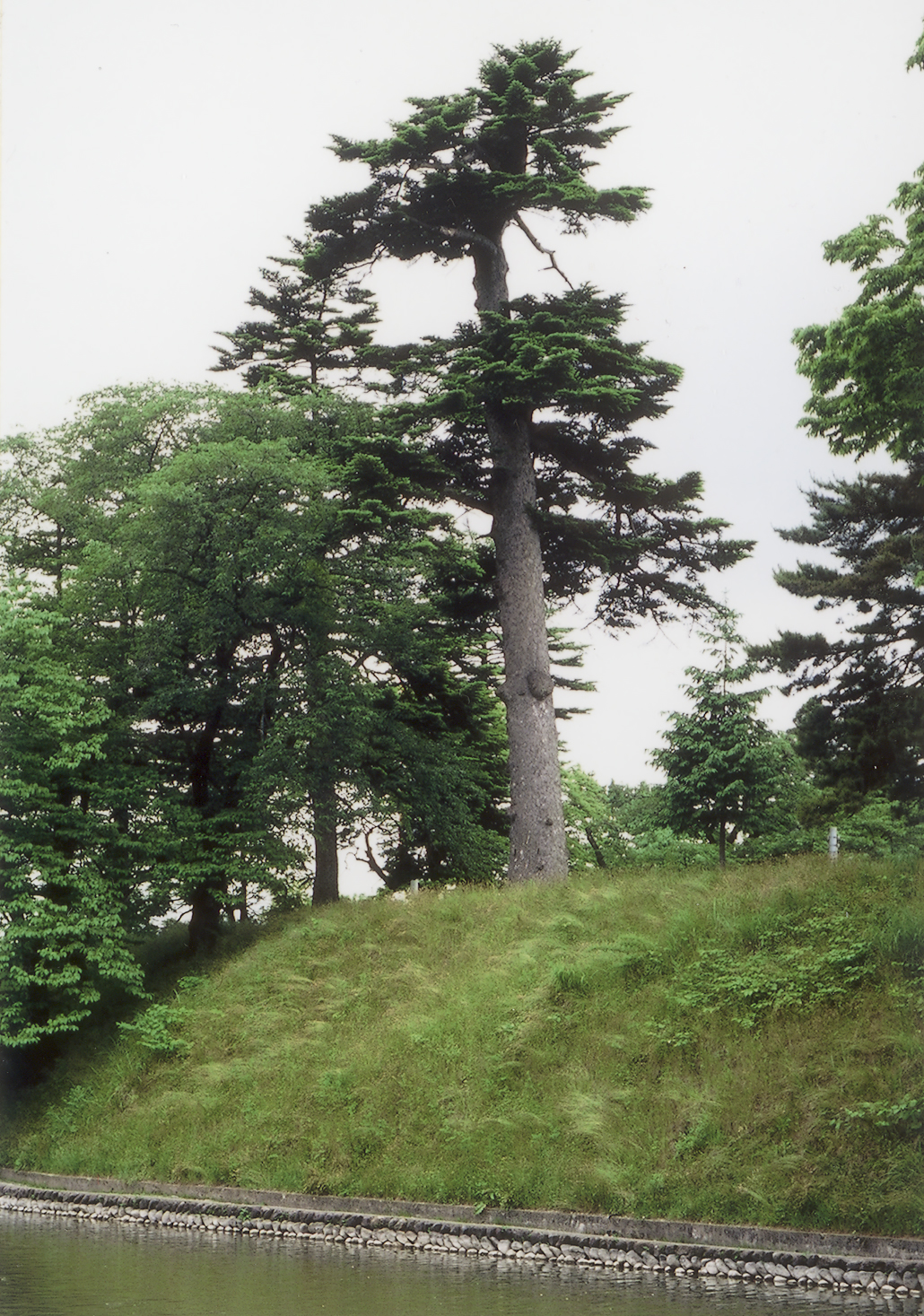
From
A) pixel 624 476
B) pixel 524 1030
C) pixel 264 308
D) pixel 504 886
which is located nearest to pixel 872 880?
pixel 524 1030

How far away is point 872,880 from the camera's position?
17.3 metres

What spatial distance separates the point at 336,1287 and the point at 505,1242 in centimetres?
269

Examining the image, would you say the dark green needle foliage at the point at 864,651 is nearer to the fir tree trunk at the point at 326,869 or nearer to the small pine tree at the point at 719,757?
the small pine tree at the point at 719,757

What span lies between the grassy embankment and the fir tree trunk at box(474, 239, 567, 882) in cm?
191

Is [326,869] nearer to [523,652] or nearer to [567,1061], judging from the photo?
[523,652]

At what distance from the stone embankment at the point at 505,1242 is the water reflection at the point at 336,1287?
0.91 ft

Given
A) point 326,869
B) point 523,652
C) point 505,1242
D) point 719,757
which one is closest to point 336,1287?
point 505,1242

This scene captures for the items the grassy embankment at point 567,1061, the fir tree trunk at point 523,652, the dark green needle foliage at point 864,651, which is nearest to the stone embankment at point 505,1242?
the grassy embankment at point 567,1061

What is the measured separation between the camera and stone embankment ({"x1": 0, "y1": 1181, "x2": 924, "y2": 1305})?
11.8 metres

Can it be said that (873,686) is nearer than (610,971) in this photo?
No

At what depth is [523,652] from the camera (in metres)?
25.2

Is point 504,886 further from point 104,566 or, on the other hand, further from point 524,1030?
point 104,566

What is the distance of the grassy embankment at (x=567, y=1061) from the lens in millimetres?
13773

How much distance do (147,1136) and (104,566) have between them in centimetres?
1116
